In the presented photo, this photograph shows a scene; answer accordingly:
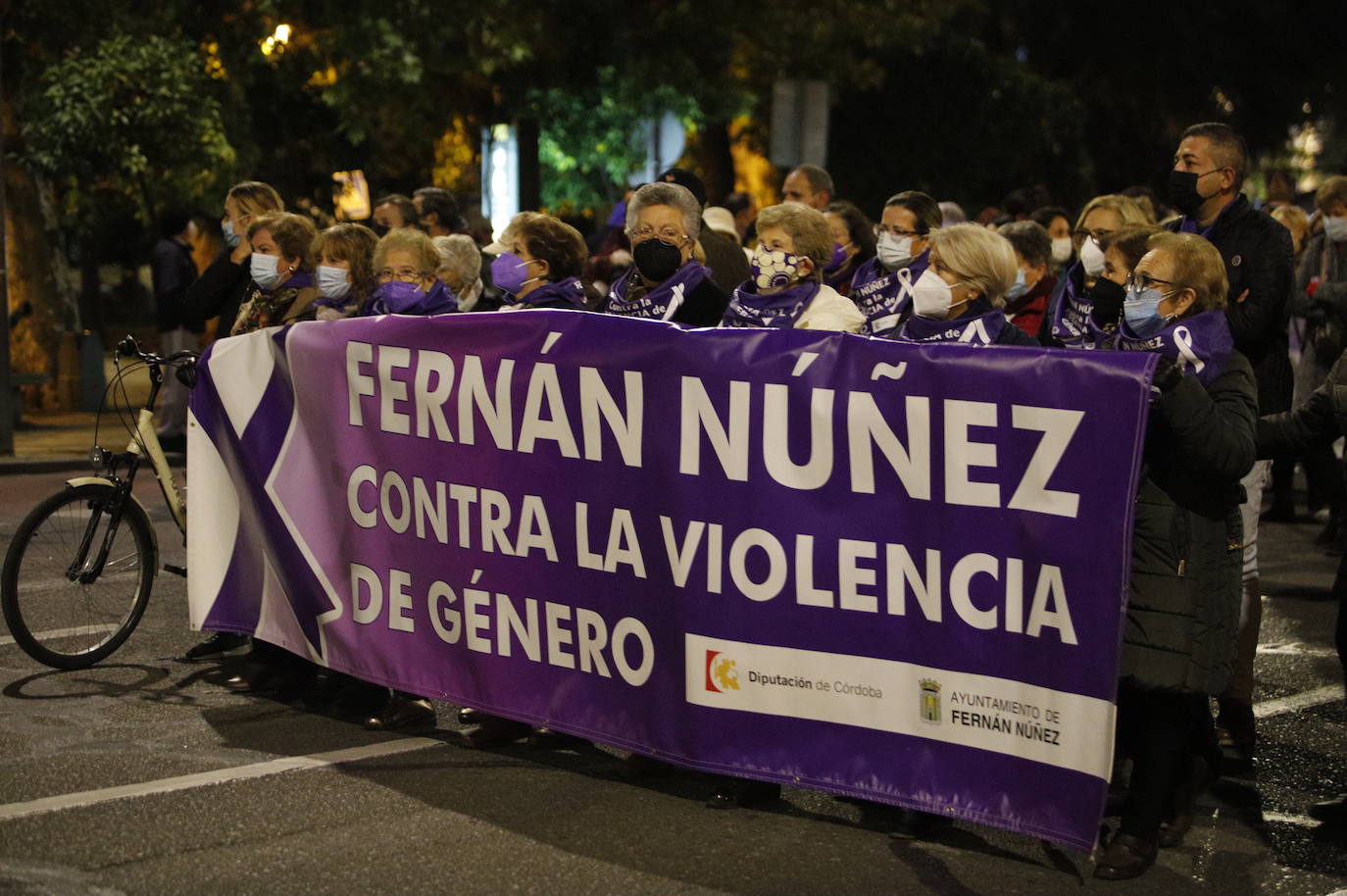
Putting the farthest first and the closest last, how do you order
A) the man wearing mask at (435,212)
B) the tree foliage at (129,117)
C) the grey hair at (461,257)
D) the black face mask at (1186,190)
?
the tree foliage at (129,117) < the man wearing mask at (435,212) < the grey hair at (461,257) < the black face mask at (1186,190)

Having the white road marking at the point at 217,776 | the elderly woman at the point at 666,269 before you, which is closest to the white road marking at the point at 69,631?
the white road marking at the point at 217,776

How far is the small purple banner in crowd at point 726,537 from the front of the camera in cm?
457

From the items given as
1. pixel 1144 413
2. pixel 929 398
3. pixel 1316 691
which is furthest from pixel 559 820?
pixel 1316 691

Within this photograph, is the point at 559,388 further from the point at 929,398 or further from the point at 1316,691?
the point at 1316,691

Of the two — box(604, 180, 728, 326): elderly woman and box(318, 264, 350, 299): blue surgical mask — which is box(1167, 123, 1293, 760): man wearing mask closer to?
box(604, 180, 728, 326): elderly woman

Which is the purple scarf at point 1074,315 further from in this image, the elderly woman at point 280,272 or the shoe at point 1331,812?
the elderly woman at point 280,272

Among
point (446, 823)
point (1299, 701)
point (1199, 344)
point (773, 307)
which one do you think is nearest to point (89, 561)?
point (446, 823)

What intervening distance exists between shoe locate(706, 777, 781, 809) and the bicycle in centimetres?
262

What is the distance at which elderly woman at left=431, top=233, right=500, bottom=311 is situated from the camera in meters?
7.27

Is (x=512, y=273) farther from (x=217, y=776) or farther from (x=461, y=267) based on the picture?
(x=217, y=776)

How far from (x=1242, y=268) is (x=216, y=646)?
4216 mm

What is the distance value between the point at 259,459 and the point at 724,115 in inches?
781

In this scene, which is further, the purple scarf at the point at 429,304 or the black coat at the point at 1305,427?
the purple scarf at the point at 429,304

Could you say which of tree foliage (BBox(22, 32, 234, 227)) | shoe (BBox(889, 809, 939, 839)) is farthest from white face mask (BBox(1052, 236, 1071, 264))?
tree foliage (BBox(22, 32, 234, 227))
